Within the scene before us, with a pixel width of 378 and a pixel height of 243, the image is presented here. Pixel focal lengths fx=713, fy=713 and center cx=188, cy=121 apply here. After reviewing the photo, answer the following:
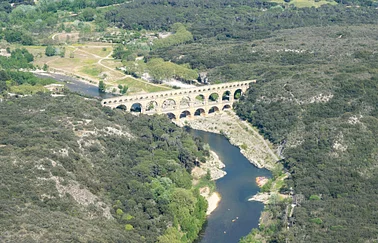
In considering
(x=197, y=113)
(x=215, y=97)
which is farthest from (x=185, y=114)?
(x=215, y=97)

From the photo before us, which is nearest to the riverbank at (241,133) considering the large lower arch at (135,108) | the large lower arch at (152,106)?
the large lower arch at (152,106)

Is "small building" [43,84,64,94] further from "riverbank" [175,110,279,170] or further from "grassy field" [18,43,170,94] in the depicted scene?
"riverbank" [175,110,279,170]

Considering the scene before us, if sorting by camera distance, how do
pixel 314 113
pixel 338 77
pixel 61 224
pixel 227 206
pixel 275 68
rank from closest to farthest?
pixel 61 224, pixel 227 206, pixel 314 113, pixel 338 77, pixel 275 68

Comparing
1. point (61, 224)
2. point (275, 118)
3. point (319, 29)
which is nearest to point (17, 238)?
point (61, 224)

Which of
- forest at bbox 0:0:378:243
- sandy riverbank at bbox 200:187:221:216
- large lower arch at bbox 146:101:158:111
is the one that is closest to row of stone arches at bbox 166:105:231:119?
large lower arch at bbox 146:101:158:111

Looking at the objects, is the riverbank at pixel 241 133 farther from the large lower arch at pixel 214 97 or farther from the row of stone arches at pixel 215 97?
the large lower arch at pixel 214 97

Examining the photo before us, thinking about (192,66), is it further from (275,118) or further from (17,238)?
(17,238)
